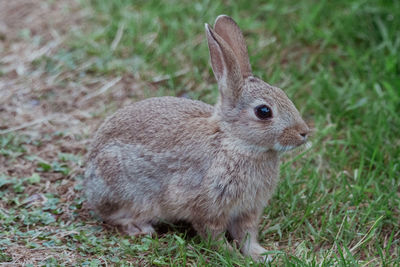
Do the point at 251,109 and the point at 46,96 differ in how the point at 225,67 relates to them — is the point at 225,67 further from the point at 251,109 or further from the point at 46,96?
the point at 46,96

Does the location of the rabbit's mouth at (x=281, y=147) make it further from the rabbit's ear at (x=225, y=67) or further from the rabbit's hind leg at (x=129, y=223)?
the rabbit's hind leg at (x=129, y=223)

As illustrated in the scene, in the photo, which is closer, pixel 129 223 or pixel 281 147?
pixel 281 147

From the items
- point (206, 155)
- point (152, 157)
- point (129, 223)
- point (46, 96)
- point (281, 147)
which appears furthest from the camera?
point (46, 96)

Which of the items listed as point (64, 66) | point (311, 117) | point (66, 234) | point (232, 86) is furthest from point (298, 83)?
point (66, 234)

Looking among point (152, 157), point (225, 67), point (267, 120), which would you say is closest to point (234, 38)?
point (225, 67)

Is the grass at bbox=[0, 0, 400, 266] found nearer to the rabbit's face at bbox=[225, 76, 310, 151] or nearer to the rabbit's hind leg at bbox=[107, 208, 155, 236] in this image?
the rabbit's hind leg at bbox=[107, 208, 155, 236]

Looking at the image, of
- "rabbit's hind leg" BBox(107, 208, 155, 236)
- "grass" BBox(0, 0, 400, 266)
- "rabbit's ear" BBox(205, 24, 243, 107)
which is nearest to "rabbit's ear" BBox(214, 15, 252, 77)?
"rabbit's ear" BBox(205, 24, 243, 107)
